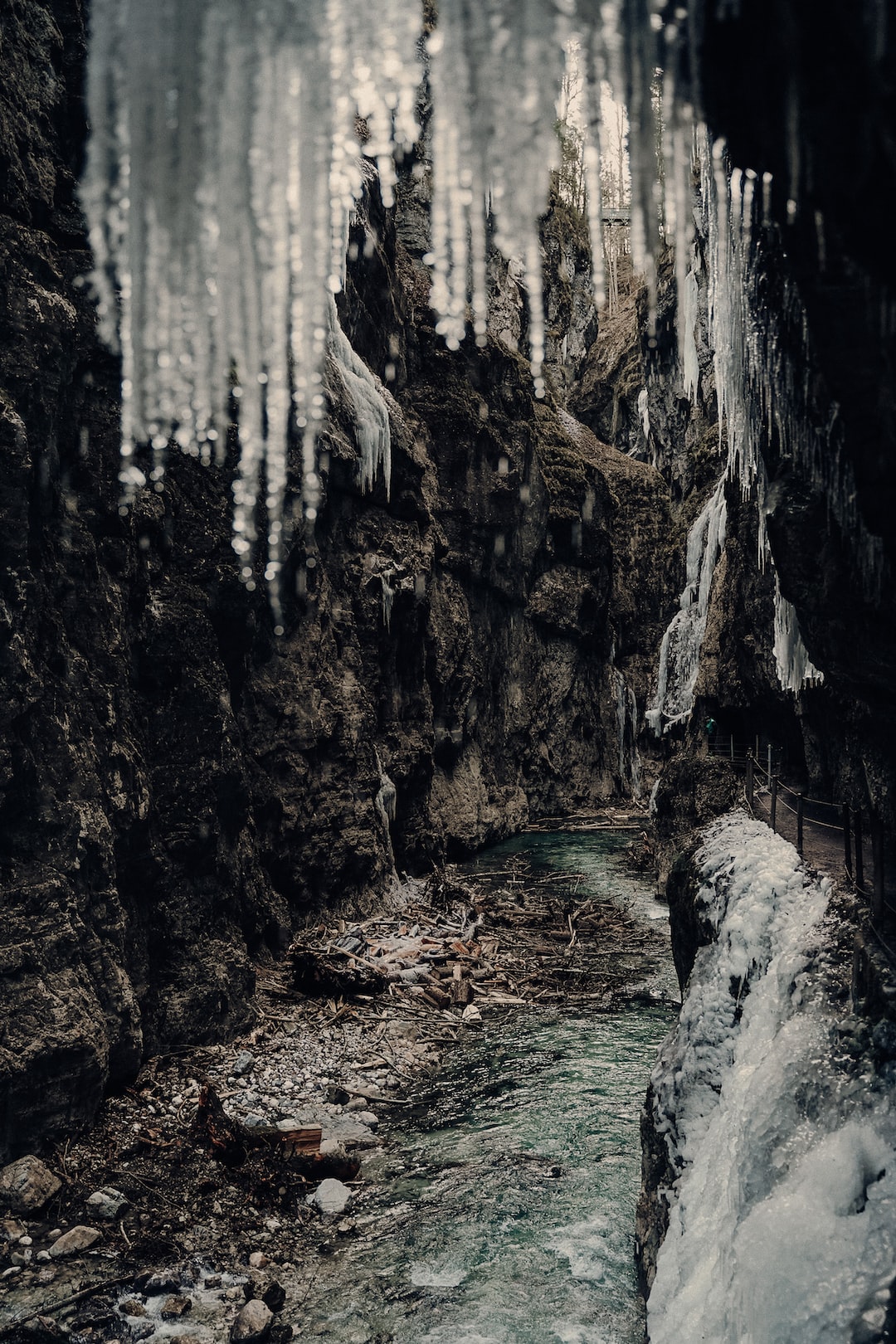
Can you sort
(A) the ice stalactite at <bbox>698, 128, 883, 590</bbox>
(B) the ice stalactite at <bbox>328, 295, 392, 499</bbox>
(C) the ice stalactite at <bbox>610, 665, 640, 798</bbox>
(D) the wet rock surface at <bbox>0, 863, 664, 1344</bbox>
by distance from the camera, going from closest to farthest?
(A) the ice stalactite at <bbox>698, 128, 883, 590</bbox> → (D) the wet rock surface at <bbox>0, 863, 664, 1344</bbox> → (B) the ice stalactite at <bbox>328, 295, 392, 499</bbox> → (C) the ice stalactite at <bbox>610, 665, 640, 798</bbox>

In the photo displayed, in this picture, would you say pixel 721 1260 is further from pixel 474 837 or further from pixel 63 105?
pixel 474 837

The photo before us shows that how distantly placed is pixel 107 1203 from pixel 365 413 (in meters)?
13.2

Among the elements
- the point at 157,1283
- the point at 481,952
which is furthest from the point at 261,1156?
the point at 481,952

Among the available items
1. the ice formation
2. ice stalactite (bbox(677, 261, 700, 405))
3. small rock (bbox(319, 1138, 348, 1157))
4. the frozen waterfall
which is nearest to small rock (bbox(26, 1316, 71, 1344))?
small rock (bbox(319, 1138, 348, 1157))

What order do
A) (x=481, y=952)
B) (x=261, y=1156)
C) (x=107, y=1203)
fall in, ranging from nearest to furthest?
(x=107, y=1203), (x=261, y=1156), (x=481, y=952)

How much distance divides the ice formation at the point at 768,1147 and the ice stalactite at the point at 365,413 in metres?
11.4

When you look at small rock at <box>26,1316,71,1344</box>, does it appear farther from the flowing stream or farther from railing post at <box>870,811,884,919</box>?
railing post at <box>870,811,884,919</box>

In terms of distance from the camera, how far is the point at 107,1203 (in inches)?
270

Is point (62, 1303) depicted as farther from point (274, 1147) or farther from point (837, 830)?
point (837, 830)

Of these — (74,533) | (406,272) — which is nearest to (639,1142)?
(74,533)

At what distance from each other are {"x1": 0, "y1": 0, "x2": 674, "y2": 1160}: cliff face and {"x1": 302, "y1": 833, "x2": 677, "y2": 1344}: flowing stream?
295cm

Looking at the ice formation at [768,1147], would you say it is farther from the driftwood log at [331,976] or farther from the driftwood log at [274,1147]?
the driftwood log at [331,976]

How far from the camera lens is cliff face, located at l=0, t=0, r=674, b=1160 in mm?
7648

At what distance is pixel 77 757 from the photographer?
27.0 feet
